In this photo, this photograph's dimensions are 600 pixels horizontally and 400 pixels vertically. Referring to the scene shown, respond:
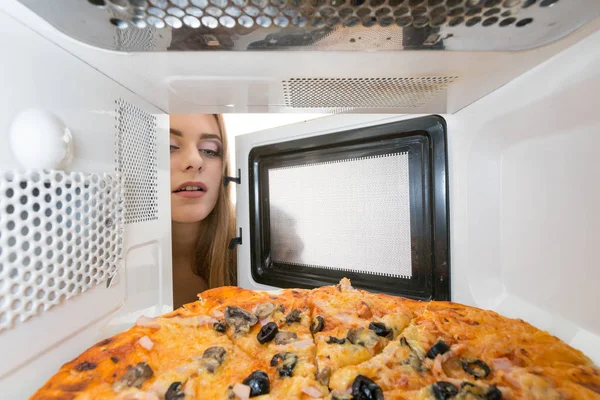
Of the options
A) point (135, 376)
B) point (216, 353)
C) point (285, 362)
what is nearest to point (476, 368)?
point (285, 362)

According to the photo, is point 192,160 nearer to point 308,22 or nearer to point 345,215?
point 345,215

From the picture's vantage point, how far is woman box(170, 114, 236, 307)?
5.00ft

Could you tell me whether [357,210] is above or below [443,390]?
above

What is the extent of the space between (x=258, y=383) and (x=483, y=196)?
27.6 inches

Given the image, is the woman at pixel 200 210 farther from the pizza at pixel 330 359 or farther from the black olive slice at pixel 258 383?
the black olive slice at pixel 258 383

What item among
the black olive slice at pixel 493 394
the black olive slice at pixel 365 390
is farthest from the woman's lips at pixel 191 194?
the black olive slice at pixel 493 394

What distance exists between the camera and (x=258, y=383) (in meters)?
0.42

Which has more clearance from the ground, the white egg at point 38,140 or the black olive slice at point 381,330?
the white egg at point 38,140

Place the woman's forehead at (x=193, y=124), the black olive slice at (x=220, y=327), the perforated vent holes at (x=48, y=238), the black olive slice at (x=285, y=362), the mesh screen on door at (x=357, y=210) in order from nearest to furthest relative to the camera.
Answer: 1. the perforated vent holes at (x=48, y=238)
2. the black olive slice at (x=285, y=362)
3. the black olive slice at (x=220, y=327)
4. the mesh screen on door at (x=357, y=210)
5. the woman's forehead at (x=193, y=124)

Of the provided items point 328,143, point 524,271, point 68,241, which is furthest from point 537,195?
point 68,241

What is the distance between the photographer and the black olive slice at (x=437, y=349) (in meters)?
0.48

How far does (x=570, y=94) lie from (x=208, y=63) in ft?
2.05

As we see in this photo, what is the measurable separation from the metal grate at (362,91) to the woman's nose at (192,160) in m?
0.93

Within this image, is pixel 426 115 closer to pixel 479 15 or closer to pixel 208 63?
pixel 479 15
